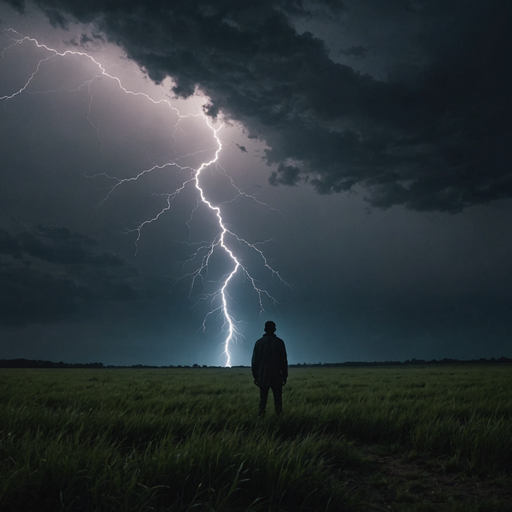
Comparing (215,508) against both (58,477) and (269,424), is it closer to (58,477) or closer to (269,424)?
(58,477)

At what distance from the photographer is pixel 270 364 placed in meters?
7.21

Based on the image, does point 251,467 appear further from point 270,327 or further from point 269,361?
point 270,327

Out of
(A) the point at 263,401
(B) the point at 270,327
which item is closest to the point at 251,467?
(A) the point at 263,401

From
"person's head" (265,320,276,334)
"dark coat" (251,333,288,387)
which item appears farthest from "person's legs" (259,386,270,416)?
"person's head" (265,320,276,334)

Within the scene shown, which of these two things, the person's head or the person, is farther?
the person's head

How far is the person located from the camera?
7.12 m

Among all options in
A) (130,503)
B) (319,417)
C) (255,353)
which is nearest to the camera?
(130,503)

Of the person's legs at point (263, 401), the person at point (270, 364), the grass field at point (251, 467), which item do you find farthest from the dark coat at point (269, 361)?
the grass field at point (251, 467)

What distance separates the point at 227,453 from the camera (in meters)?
3.33

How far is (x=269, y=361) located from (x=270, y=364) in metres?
0.06

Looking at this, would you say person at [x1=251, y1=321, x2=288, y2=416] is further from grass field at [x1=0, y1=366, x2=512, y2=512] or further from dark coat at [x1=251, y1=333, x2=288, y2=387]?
grass field at [x1=0, y1=366, x2=512, y2=512]

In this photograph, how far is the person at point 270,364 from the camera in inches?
281

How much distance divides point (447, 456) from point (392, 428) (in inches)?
47.9

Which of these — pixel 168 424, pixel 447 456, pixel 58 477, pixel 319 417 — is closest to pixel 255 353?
pixel 319 417
